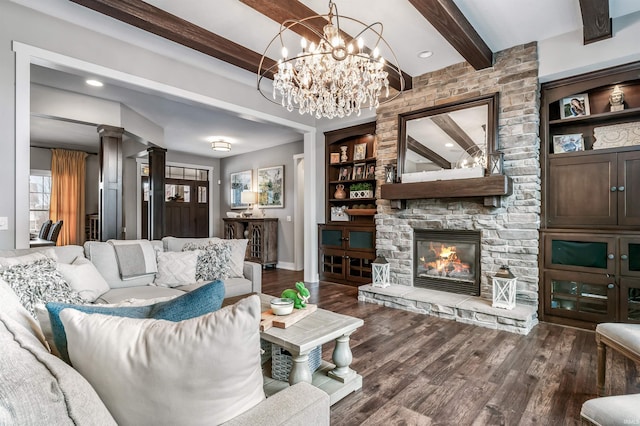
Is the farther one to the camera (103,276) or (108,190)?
(108,190)

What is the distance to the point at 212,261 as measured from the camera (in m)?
3.49

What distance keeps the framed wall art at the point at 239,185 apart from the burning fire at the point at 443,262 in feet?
16.2

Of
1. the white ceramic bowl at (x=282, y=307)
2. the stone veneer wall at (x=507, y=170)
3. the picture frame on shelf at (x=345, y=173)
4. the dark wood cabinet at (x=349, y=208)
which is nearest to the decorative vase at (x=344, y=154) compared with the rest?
the dark wood cabinet at (x=349, y=208)

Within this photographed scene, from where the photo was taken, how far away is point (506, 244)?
12.0ft

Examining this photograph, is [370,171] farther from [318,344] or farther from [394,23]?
[318,344]

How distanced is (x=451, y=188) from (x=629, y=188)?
5.18 ft

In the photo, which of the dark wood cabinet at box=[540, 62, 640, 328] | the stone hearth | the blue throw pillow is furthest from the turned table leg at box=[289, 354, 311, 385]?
the dark wood cabinet at box=[540, 62, 640, 328]

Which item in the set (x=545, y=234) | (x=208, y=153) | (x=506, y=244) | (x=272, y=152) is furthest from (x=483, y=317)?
(x=208, y=153)

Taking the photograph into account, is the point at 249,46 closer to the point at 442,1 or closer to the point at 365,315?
the point at 442,1

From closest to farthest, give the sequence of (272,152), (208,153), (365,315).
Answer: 1. (365,315)
2. (272,152)
3. (208,153)

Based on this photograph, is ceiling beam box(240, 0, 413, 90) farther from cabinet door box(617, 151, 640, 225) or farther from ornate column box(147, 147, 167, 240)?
ornate column box(147, 147, 167, 240)

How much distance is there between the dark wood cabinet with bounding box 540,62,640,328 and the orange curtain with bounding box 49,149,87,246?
8.97 meters

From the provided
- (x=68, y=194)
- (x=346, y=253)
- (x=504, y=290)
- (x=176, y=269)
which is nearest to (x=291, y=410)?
(x=176, y=269)

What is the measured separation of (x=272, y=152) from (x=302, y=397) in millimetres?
6897
